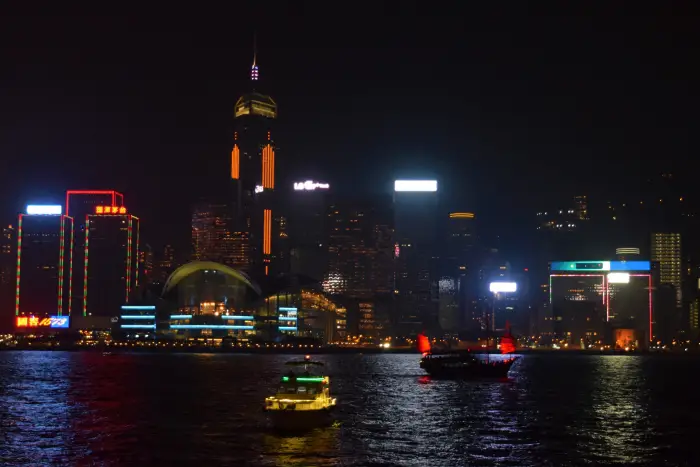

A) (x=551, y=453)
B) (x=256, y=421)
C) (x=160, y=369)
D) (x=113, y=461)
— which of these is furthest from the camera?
(x=160, y=369)

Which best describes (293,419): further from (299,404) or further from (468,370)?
(468,370)

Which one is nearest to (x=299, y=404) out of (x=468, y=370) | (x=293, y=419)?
(x=293, y=419)

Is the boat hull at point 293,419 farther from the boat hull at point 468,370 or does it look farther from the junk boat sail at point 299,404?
the boat hull at point 468,370

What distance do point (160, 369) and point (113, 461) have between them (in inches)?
4497

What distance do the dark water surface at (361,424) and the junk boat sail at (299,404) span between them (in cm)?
132

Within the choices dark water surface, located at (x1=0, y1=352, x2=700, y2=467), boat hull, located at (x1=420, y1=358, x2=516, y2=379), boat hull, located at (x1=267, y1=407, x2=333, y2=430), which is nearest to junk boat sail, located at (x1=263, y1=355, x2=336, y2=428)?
boat hull, located at (x1=267, y1=407, x2=333, y2=430)

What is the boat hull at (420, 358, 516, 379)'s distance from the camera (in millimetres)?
155125

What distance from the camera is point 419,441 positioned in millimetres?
71750

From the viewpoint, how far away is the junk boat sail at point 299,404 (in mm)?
73875

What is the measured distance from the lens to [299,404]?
7450 cm

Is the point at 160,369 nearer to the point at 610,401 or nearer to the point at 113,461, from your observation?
the point at 610,401

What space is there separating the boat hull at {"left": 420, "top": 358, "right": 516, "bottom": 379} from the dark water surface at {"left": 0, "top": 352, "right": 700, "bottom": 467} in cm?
1289

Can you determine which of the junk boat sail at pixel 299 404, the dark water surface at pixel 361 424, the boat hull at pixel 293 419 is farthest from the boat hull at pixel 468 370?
the boat hull at pixel 293 419

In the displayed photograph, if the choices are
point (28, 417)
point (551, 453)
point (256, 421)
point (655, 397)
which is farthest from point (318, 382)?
point (655, 397)
